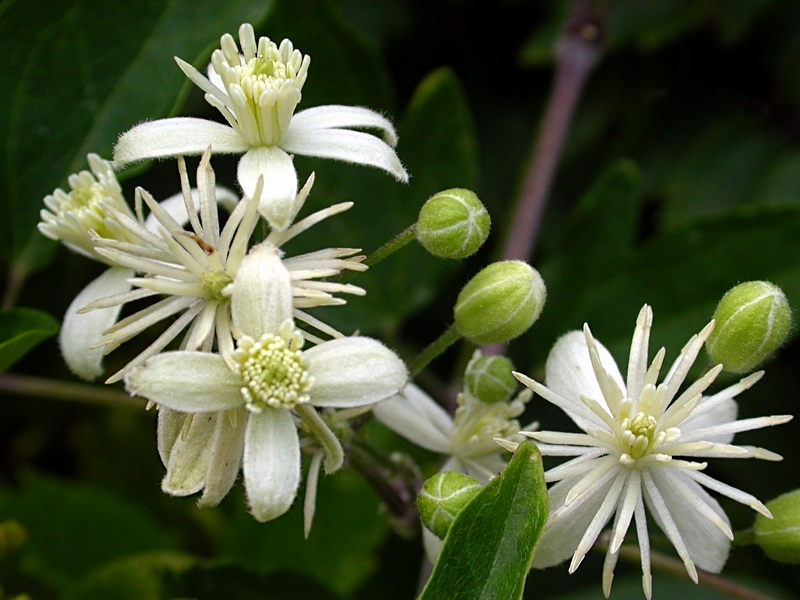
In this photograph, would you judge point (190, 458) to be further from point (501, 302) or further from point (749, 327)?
point (749, 327)

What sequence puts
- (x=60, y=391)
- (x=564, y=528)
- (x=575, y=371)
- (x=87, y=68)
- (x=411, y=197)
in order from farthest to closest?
(x=411, y=197)
(x=60, y=391)
(x=87, y=68)
(x=575, y=371)
(x=564, y=528)

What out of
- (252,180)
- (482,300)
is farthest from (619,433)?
(252,180)

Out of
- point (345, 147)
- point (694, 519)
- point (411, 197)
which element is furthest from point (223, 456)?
point (411, 197)

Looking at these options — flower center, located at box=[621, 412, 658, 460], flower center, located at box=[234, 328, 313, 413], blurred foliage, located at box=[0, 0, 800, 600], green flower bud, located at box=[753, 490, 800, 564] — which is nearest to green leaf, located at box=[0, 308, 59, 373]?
blurred foliage, located at box=[0, 0, 800, 600]

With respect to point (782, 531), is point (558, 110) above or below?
above

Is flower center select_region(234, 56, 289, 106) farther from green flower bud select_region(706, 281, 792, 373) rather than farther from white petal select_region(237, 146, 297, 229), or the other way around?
green flower bud select_region(706, 281, 792, 373)
